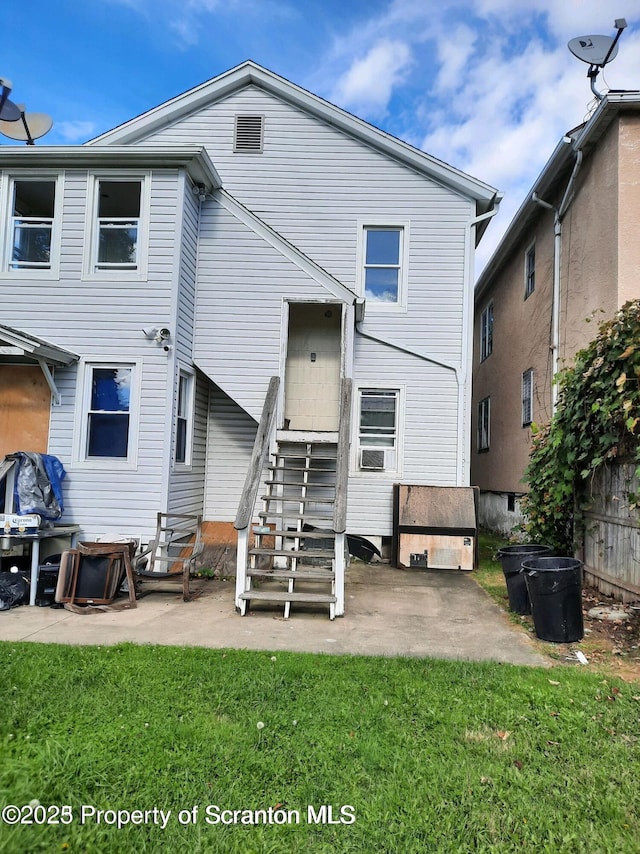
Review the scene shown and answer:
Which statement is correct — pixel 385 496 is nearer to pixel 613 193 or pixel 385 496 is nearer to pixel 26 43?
pixel 613 193

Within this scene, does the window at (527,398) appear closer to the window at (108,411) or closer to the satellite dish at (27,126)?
the window at (108,411)

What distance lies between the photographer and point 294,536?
6.05 meters

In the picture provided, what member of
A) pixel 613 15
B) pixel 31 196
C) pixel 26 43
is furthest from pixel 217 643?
pixel 26 43

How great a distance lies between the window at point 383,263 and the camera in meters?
9.39

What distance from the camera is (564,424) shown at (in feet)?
21.6

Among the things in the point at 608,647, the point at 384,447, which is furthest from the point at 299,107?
the point at 608,647

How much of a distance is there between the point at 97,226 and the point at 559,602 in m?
7.75

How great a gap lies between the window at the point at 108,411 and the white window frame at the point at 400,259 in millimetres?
4314

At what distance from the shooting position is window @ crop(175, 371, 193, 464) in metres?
8.05

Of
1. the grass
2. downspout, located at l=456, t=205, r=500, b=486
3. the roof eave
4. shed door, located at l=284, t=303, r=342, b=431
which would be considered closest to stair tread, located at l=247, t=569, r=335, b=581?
the grass

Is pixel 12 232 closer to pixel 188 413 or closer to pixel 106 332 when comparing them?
pixel 106 332

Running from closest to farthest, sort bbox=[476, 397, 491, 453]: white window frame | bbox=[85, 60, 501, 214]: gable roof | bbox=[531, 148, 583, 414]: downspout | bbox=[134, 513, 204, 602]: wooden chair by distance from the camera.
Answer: bbox=[134, 513, 204, 602]: wooden chair < bbox=[85, 60, 501, 214]: gable roof < bbox=[531, 148, 583, 414]: downspout < bbox=[476, 397, 491, 453]: white window frame

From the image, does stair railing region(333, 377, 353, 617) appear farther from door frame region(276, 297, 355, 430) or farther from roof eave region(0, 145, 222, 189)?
roof eave region(0, 145, 222, 189)

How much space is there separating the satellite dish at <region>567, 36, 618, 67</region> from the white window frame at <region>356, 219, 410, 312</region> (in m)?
3.60
